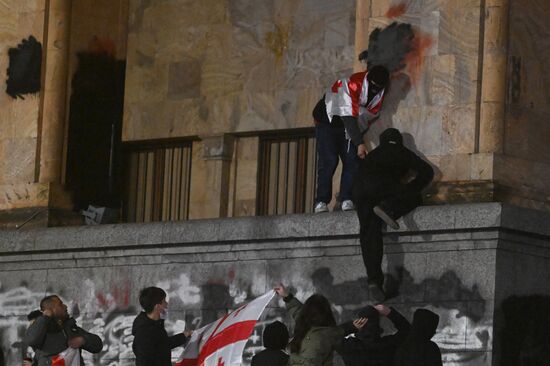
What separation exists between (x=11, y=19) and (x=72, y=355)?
22.0 ft

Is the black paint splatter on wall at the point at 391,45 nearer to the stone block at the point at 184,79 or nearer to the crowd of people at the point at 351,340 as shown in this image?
the crowd of people at the point at 351,340

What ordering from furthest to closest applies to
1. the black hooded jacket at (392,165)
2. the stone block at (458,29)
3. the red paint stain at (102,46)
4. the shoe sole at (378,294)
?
the red paint stain at (102,46)
the stone block at (458,29)
the black hooded jacket at (392,165)
the shoe sole at (378,294)

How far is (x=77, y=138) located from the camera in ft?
83.8

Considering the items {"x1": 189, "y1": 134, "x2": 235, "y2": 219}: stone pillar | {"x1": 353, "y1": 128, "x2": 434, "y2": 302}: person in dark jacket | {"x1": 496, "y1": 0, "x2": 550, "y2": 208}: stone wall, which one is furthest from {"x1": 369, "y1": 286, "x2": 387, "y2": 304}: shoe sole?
{"x1": 189, "y1": 134, "x2": 235, "y2": 219}: stone pillar

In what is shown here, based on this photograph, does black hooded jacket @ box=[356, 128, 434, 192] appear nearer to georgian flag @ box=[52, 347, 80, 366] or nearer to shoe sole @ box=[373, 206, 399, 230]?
shoe sole @ box=[373, 206, 399, 230]

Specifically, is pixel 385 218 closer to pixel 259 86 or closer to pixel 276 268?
pixel 276 268

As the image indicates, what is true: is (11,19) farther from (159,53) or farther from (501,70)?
(501,70)

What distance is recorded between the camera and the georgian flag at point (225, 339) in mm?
19625

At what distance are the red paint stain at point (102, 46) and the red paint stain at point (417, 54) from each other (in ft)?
18.4

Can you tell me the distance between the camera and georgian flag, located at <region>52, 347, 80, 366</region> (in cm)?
2020

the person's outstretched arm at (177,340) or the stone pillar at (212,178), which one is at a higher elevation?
the stone pillar at (212,178)

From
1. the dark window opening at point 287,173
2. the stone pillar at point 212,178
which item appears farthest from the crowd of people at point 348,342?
the stone pillar at point 212,178

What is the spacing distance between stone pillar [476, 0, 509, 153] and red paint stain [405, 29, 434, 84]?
2.15 feet

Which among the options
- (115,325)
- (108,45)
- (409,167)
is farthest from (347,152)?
(108,45)
